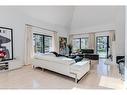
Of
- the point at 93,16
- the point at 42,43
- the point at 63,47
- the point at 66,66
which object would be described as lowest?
the point at 66,66

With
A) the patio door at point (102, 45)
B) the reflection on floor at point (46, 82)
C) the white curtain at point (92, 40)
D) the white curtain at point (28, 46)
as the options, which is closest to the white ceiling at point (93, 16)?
the white curtain at point (92, 40)

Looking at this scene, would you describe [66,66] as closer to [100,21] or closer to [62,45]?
[62,45]

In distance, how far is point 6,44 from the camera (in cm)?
523

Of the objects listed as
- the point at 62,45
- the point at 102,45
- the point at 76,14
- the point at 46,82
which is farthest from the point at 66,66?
the point at 102,45

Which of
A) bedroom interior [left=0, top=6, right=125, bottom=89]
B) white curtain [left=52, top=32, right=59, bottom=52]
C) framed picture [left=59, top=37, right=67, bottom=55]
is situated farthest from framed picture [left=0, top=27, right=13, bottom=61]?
framed picture [left=59, top=37, right=67, bottom=55]

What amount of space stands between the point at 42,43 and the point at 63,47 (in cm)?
266

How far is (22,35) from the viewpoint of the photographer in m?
6.08

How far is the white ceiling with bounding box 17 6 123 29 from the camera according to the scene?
639 cm

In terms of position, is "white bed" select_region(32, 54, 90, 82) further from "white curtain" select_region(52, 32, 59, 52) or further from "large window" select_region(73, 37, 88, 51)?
"large window" select_region(73, 37, 88, 51)

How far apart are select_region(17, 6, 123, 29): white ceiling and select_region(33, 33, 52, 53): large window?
3.65ft

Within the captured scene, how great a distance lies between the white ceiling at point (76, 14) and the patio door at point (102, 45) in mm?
1248
